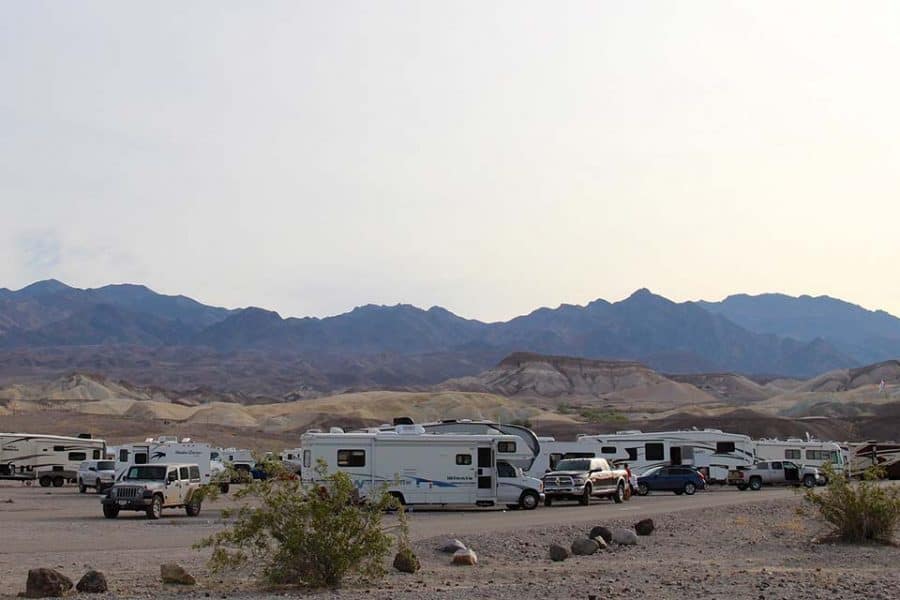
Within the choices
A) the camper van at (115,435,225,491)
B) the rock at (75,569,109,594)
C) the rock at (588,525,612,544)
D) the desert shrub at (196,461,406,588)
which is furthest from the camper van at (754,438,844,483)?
the rock at (75,569,109,594)

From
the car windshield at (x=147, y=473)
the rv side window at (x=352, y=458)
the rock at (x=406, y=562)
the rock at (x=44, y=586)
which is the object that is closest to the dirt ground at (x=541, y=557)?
the rock at (x=406, y=562)

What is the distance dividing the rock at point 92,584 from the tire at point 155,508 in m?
14.6

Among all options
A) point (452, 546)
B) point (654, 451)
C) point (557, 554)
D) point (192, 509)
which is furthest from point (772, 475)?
point (557, 554)

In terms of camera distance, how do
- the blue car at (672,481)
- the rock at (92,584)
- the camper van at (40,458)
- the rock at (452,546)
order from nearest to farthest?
the rock at (92,584) < the rock at (452,546) < the blue car at (672,481) < the camper van at (40,458)

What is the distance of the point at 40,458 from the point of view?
169ft

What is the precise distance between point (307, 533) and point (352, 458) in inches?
645

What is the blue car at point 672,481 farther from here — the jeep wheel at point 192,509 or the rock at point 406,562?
the rock at point 406,562

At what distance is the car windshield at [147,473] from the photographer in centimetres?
2883

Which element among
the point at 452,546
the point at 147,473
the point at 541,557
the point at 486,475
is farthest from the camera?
the point at 486,475

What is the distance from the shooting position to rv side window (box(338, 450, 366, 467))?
1197 inches

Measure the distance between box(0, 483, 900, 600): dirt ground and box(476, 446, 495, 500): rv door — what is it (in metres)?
0.83

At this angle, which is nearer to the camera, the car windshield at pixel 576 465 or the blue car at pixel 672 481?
the car windshield at pixel 576 465

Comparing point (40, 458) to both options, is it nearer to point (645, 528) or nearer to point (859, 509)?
point (645, 528)

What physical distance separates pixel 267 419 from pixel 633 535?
92.8 meters
